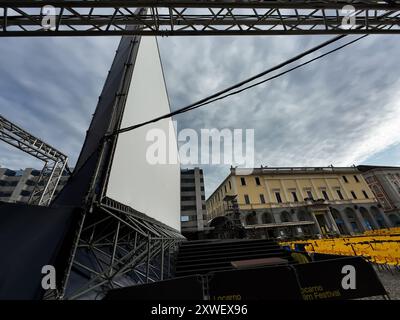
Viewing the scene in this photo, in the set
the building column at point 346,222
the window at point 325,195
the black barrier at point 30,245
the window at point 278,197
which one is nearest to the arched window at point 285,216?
the window at point 278,197

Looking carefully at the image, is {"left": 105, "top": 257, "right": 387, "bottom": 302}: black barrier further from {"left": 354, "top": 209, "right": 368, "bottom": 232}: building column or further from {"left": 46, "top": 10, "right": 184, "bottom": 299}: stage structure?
{"left": 354, "top": 209, "right": 368, "bottom": 232}: building column

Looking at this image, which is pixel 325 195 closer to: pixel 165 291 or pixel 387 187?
pixel 387 187

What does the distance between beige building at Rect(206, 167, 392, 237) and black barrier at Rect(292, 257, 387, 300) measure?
22.6m

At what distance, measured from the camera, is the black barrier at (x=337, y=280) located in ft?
10.6

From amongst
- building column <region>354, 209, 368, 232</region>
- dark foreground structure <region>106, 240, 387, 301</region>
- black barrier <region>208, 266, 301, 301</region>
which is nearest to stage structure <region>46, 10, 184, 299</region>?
dark foreground structure <region>106, 240, 387, 301</region>

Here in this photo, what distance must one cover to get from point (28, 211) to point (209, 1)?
17.6 feet

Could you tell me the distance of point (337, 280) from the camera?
3.29 m

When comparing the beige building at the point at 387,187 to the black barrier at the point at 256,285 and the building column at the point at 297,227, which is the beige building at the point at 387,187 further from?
the black barrier at the point at 256,285

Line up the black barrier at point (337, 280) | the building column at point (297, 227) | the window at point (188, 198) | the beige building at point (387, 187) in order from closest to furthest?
1. the black barrier at point (337, 280)
2. the building column at point (297, 227)
3. the window at point (188, 198)
4. the beige building at point (387, 187)

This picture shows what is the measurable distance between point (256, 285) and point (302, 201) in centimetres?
3226

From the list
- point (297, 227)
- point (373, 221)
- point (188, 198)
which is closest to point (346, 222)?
point (373, 221)

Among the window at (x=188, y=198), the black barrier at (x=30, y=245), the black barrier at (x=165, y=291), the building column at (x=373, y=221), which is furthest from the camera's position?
the window at (x=188, y=198)

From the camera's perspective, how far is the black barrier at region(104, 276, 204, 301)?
2.81m

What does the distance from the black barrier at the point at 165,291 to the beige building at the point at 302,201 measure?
23529 mm
